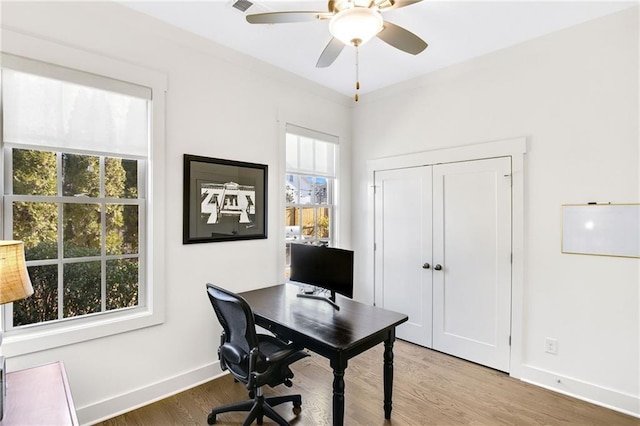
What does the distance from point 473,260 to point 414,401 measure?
4.57 feet

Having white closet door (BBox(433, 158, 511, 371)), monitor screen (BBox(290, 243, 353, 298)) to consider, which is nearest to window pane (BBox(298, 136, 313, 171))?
monitor screen (BBox(290, 243, 353, 298))

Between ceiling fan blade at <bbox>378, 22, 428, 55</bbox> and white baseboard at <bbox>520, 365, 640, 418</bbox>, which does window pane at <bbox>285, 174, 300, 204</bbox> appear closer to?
ceiling fan blade at <bbox>378, 22, 428, 55</bbox>

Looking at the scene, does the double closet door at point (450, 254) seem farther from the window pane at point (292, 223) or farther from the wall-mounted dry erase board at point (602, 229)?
the window pane at point (292, 223)

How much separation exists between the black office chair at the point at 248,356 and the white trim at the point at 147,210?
0.68 meters

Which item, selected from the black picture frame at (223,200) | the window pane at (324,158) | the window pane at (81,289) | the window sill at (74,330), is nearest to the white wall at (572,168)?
the window pane at (324,158)

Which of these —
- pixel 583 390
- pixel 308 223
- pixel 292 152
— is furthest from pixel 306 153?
pixel 583 390

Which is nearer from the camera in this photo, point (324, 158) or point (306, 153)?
point (306, 153)

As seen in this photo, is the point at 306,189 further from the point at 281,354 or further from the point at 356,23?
the point at 356,23

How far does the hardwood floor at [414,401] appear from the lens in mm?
2207

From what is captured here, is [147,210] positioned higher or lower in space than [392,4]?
lower

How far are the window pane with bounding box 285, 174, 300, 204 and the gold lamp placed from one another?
2297 mm

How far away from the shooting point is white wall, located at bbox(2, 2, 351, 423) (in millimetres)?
2094

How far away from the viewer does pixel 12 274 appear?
53.2 inches

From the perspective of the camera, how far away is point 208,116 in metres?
2.72
